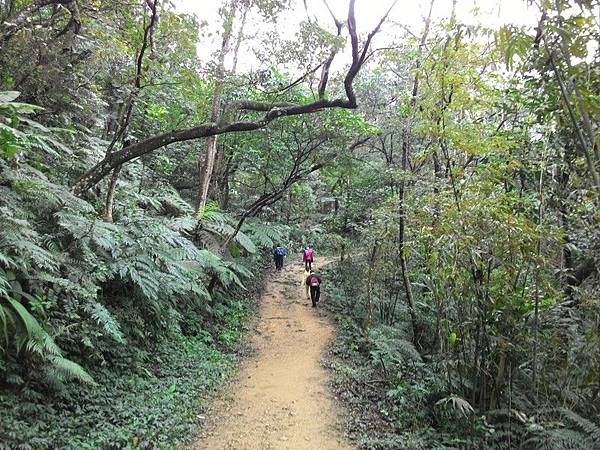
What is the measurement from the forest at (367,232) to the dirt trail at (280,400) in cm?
31

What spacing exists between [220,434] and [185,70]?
5717mm

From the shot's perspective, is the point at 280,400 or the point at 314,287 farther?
the point at 314,287

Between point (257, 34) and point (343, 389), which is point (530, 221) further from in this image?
point (257, 34)

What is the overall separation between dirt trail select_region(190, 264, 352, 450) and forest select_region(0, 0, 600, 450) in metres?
0.31

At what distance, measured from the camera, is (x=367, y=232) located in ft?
33.1

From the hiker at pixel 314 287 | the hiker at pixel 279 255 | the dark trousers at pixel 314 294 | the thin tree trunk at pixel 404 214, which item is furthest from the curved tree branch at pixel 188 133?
the hiker at pixel 279 255

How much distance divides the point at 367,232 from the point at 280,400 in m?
4.62

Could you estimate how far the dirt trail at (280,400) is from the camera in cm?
555

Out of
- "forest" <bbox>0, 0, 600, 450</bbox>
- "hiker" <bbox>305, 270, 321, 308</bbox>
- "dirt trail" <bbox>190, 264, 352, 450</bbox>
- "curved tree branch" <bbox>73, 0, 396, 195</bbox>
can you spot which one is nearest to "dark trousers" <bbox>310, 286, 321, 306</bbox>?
"hiker" <bbox>305, 270, 321, 308</bbox>

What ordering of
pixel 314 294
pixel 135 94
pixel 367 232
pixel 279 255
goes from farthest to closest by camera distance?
pixel 279 255 → pixel 314 294 → pixel 367 232 → pixel 135 94

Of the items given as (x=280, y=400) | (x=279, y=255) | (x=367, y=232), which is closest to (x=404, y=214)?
(x=367, y=232)

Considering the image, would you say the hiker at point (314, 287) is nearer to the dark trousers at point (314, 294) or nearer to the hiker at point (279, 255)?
the dark trousers at point (314, 294)

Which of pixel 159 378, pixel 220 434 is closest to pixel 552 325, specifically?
pixel 220 434

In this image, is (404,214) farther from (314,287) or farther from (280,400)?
(314,287)
